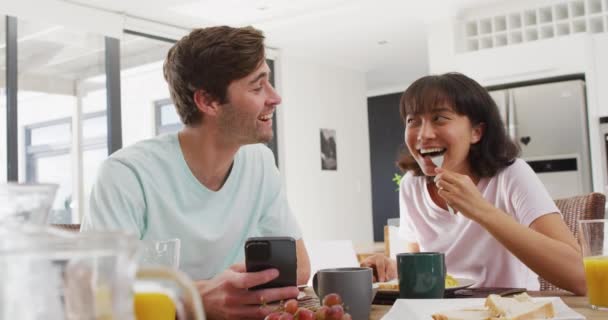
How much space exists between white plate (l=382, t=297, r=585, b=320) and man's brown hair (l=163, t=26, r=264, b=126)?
32.6 inches

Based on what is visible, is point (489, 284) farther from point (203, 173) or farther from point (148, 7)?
point (148, 7)

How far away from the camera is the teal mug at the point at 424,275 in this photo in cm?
116

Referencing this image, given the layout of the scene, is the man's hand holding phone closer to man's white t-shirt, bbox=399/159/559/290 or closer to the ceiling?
man's white t-shirt, bbox=399/159/559/290

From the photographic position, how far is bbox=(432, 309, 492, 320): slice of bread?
909 mm

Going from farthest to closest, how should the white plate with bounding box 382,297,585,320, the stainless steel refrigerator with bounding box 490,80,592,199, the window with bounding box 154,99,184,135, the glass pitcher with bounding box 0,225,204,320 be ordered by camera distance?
1. the window with bounding box 154,99,184,135
2. the stainless steel refrigerator with bounding box 490,80,592,199
3. the white plate with bounding box 382,297,585,320
4. the glass pitcher with bounding box 0,225,204,320

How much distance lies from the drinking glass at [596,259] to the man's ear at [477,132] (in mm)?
708

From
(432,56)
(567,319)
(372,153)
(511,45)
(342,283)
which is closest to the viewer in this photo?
(567,319)

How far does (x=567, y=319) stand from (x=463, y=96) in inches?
38.8

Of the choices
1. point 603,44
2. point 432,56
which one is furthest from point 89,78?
point 603,44

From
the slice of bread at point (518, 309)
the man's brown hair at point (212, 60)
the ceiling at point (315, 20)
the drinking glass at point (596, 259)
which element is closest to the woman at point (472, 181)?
the drinking glass at point (596, 259)

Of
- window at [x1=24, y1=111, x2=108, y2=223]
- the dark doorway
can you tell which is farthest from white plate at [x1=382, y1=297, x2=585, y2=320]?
the dark doorway

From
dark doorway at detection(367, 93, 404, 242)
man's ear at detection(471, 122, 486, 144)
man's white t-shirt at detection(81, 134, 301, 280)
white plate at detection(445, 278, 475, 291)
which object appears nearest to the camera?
white plate at detection(445, 278, 475, 291)

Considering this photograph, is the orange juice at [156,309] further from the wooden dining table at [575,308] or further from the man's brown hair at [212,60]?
the man's brown hair at [212,60]

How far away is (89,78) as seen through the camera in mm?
6527
